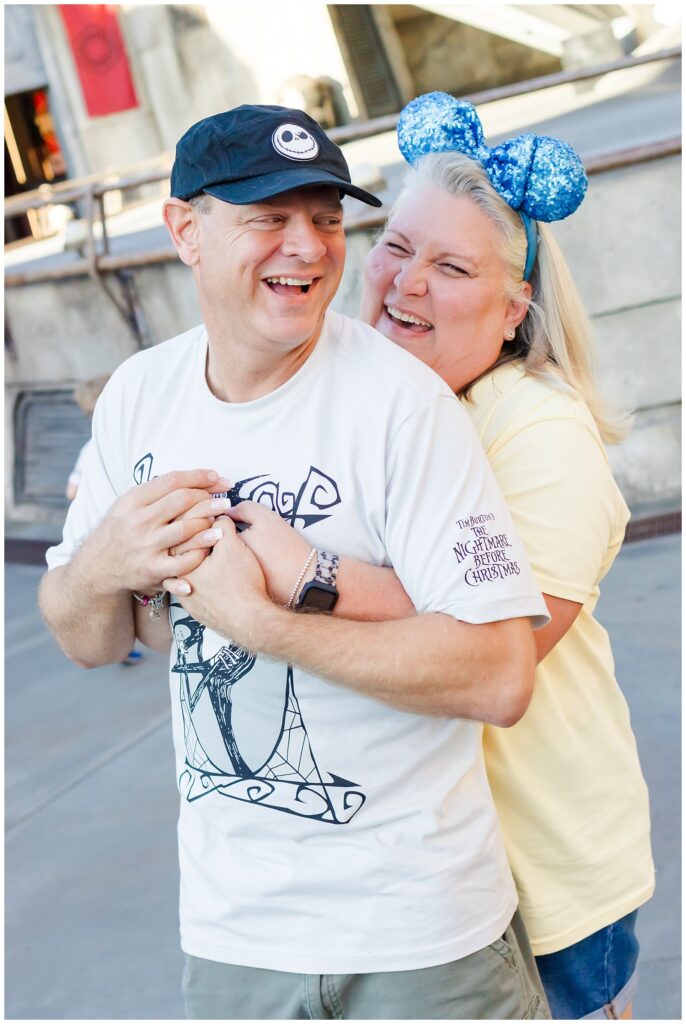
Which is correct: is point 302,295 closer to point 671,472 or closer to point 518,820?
point 518,820

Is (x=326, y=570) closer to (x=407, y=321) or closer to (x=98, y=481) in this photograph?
(x=98, y=481)

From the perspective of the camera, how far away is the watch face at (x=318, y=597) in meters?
1.37

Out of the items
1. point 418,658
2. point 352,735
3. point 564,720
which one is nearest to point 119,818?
point 564,720

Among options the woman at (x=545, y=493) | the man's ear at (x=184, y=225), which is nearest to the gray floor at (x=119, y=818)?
the woman at (x=545, y=493)

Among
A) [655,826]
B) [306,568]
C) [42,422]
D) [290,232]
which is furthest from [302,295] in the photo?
[42,422]

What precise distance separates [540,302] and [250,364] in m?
0.59

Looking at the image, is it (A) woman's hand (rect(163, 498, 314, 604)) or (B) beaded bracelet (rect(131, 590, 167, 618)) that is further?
(B) beaded bracelet (rect(131, 590, 167, 618))

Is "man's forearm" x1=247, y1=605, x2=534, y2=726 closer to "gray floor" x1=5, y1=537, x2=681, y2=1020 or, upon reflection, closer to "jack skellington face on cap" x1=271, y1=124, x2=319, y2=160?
"jack skellington face on cap" x1=271, y1=124, x2=319, y2=160

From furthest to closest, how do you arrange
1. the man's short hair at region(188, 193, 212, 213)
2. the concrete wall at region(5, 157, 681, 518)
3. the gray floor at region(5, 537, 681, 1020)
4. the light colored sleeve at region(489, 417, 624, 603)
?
the concrete wall at region(5, 157, 681, 518)
the gray floor at region(5, 537, 681, 1020)
the light colored sleeve at region(489, 417, 624, 603)
the man's short hair at region(188, 193, 212, 213)

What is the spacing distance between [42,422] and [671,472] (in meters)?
5.04

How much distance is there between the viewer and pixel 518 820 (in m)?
1.65

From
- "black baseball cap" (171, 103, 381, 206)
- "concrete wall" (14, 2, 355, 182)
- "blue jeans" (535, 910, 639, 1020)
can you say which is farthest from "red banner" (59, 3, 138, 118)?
"blue jeans" (535, 910, 639, 1020)

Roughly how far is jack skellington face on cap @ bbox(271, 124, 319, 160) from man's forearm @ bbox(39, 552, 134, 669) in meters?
0.64

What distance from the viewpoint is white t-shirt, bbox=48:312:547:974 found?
4.50ft
